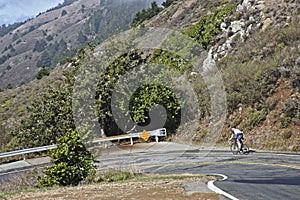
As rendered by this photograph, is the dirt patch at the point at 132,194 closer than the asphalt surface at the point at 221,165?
No

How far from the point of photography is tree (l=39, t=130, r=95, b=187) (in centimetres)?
1633

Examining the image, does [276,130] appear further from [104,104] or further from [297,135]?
[104,104]

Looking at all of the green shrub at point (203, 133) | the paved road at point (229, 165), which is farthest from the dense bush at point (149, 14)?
the paved road at point (229, 165)

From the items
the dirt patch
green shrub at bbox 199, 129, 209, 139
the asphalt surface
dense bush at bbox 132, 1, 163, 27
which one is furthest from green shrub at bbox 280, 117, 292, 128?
dense bush at bbox 132, 1, 163, 27

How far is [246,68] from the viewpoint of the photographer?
34562 millimetres

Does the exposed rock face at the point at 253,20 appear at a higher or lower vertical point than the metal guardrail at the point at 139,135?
higher

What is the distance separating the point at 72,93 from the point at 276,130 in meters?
18.0

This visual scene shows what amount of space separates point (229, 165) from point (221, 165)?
59cm

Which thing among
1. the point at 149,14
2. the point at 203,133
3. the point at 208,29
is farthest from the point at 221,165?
the point at 149,14

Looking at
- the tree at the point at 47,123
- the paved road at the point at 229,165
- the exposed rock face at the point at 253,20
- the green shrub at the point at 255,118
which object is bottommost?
the paved road at the point at 229,165

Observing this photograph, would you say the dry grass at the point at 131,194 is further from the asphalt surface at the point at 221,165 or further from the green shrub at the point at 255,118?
the green shrub at the point at 255,118

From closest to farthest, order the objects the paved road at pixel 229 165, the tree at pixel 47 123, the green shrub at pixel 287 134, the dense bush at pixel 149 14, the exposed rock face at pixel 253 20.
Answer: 1. the paved road at pixel 229 165
2. the green shrub at pixel 287 134
3. the tree at pixel 47 123
4. the exposed rock face at pixel 253 20
5. the dense bush at pixel 149 14

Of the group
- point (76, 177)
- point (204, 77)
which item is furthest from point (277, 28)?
point (76, 177)

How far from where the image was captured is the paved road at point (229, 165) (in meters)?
9.55
